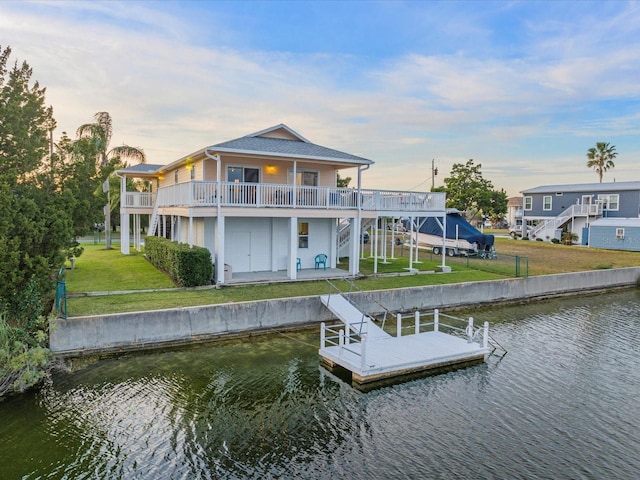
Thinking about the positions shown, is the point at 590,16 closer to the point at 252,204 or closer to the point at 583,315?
the point at 583,315

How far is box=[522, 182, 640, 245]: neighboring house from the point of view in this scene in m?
42.8

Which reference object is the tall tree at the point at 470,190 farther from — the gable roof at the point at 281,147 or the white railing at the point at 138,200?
the white railing at the point at 138,200

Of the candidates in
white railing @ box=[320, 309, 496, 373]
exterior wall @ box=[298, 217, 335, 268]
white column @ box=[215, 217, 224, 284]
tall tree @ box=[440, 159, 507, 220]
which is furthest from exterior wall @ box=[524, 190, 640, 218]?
white column @ box=[215, 217, 224, 284]

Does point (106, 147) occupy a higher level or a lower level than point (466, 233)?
higher

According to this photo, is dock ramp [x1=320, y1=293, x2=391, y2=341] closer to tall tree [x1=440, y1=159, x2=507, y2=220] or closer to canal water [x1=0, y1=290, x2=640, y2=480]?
canal water [x1=0, y1=290, x2=640, y2=480]

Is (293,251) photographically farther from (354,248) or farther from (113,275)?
(113,275)

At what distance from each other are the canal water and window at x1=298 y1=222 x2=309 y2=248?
9.08 metres

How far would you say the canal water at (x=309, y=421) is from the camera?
24.3 feet

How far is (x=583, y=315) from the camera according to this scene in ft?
62.1

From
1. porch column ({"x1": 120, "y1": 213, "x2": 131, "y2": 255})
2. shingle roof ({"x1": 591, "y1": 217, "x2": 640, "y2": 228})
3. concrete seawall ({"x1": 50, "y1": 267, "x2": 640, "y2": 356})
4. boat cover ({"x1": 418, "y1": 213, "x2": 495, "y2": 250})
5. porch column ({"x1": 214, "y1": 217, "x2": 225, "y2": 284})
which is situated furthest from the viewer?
shingle roof ({"x1": 591, "y1": 217, "x2": 640, "y2": 228})

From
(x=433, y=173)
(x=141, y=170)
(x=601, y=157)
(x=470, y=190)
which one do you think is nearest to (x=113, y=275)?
(x=141, y=170)

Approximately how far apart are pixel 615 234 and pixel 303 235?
32.7m

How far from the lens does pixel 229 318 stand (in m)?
14.1

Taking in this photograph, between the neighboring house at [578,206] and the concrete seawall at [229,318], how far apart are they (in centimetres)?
2854
